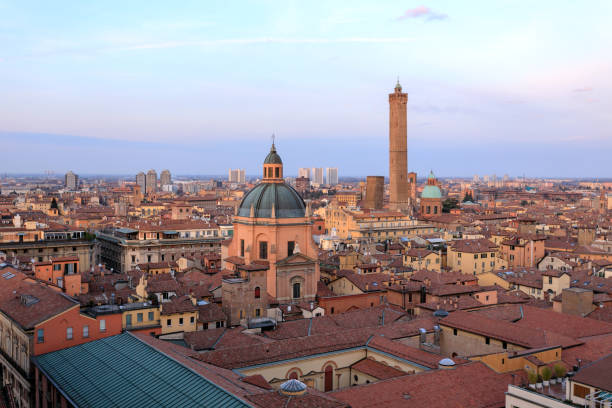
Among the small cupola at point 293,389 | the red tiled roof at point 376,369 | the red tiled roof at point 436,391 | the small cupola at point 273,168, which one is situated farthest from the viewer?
the small cupola at point 273,168

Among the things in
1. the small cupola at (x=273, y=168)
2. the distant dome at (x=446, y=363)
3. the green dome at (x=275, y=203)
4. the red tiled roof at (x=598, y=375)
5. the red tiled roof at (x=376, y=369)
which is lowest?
the red tiled roof at (x=376, y=369)

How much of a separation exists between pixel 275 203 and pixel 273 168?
325 cm

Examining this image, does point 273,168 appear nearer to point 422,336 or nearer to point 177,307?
point 177,307

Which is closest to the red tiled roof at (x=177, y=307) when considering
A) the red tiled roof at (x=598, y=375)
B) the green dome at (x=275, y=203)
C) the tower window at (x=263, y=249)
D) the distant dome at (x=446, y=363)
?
the tower window at (x=263, y=249)

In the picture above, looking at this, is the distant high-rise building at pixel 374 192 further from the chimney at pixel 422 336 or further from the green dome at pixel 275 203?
the chimney at pixel 422 336

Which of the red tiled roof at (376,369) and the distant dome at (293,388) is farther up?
the distant dome at (293,388)

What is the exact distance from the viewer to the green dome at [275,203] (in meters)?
47.2

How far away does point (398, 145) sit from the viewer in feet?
429

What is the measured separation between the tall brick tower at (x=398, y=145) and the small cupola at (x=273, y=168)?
82.0m

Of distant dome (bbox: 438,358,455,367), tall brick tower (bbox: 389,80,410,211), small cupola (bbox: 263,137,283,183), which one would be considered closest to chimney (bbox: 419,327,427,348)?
distant dome (bbox: 438,358,455,367)

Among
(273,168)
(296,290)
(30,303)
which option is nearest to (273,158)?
(273,168)

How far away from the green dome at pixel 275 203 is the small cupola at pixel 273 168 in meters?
0.72

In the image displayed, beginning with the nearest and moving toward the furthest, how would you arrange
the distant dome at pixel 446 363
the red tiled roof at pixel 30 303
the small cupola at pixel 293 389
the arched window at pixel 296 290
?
1. the small cupola at pixel 293 389
2. the distant dome at pixel 446 363
3. the red tiled roof at pixel 30 303
4. the arched window at pixel 296 290

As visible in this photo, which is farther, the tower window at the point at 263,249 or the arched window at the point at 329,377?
the tower window at the point at 263,249
